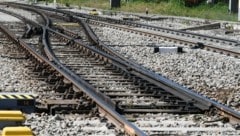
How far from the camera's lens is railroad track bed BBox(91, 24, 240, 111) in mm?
12258

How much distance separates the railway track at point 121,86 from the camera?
1012 cm

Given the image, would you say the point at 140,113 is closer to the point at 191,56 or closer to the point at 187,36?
the point at 191,56

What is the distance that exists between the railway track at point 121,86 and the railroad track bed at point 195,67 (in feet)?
2.77

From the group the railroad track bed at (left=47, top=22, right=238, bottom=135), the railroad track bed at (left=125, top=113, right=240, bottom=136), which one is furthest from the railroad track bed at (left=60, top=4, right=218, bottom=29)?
the railroad track bed at (left=125, top=113, right=240, bottom=136)

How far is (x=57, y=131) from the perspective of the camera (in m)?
8.29

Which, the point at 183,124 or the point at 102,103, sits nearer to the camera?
the point at 183,124

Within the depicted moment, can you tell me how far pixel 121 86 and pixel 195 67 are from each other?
3.84m

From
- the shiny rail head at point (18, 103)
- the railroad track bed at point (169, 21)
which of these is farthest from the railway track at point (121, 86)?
the railroad track bed at point (169, 21)

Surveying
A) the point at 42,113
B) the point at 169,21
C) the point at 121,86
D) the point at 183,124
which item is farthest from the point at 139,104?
the point at 169,21

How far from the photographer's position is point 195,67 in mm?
15766

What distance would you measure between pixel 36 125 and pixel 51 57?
24.0 feet

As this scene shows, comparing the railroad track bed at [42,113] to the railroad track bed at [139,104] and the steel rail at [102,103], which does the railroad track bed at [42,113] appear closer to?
the steel rail at [102,103]

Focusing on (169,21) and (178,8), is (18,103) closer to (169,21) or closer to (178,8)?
(169,21)

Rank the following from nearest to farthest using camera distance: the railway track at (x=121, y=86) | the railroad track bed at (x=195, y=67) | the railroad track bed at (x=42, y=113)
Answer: the railroad track bed at (x=42, y=113) → the railway track at (x=121, y=86) → the railroad track bed at (x=195, y=67)
